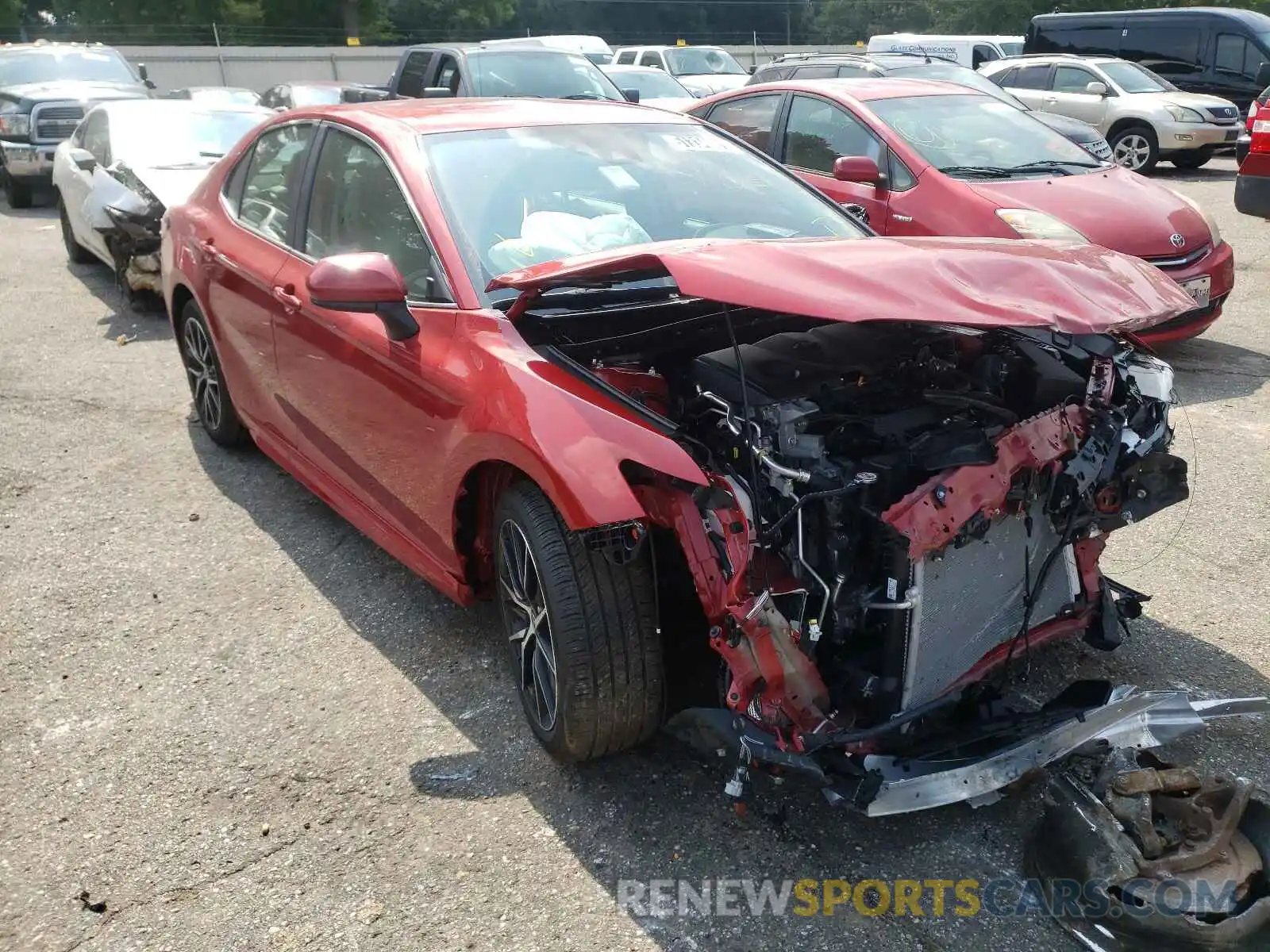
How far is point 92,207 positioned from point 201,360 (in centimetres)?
375

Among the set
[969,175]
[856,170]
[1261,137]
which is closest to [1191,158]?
[1261,137]

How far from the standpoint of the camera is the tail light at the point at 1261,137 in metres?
7.11

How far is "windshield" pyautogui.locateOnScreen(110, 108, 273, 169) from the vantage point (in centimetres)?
861

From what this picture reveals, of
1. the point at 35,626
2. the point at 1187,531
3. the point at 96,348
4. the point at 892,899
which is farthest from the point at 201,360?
the point at 1187,531

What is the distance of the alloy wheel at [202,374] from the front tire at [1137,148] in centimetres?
1257

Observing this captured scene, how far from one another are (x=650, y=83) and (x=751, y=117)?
25.6 ft

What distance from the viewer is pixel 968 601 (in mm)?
2682

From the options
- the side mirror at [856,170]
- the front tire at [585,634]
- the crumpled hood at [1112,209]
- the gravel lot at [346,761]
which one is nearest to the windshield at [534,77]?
the side mirror at [856,170]

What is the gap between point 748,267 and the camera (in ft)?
8.03

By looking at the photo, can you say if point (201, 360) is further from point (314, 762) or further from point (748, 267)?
point (748, 267)

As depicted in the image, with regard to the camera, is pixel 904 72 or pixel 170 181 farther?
pixel 904 72

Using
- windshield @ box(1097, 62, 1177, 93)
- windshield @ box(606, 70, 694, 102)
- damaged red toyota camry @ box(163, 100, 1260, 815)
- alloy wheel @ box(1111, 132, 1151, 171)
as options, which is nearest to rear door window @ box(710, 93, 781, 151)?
damaged red toyota camry @ box(163, 100, 1260, 815)

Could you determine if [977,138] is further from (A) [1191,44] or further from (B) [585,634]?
(A) [1191,44]

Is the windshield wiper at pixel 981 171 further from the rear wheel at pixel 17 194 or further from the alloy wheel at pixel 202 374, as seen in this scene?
the rear wheel at pixel 17 194
